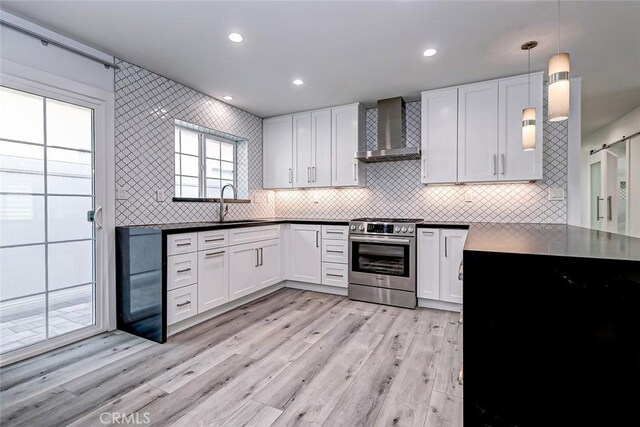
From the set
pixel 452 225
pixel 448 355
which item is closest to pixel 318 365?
pixel 448 355

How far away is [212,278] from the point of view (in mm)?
2975

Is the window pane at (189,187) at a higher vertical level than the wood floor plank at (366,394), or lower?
higher

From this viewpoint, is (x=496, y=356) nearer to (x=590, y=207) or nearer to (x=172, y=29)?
(x=172, y=29)

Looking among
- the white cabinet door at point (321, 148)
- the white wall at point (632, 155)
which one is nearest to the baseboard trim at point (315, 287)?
the white cabinet door at point (321, 148)

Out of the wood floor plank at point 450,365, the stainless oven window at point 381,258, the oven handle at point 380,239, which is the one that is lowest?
the wood floor plank at point 450,365

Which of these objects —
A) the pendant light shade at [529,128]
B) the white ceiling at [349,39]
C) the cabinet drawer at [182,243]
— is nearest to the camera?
the white ceiling at [349,39]

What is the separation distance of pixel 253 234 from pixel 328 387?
202 centimetres

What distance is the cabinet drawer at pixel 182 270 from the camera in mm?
2566

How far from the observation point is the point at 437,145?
11.5 feet

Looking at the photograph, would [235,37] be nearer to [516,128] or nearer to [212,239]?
[212,239]

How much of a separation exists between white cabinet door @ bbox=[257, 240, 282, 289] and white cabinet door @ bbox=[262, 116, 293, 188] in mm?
1024

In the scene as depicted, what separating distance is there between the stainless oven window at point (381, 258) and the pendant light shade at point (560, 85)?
204cm

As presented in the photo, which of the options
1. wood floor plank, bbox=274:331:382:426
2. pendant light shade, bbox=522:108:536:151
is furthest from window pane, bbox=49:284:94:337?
pendant light shade, bbox=522:108:536:151

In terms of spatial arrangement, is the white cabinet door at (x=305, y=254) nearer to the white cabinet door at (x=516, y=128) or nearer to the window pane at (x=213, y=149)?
the window pane at (x=213, y=149)
